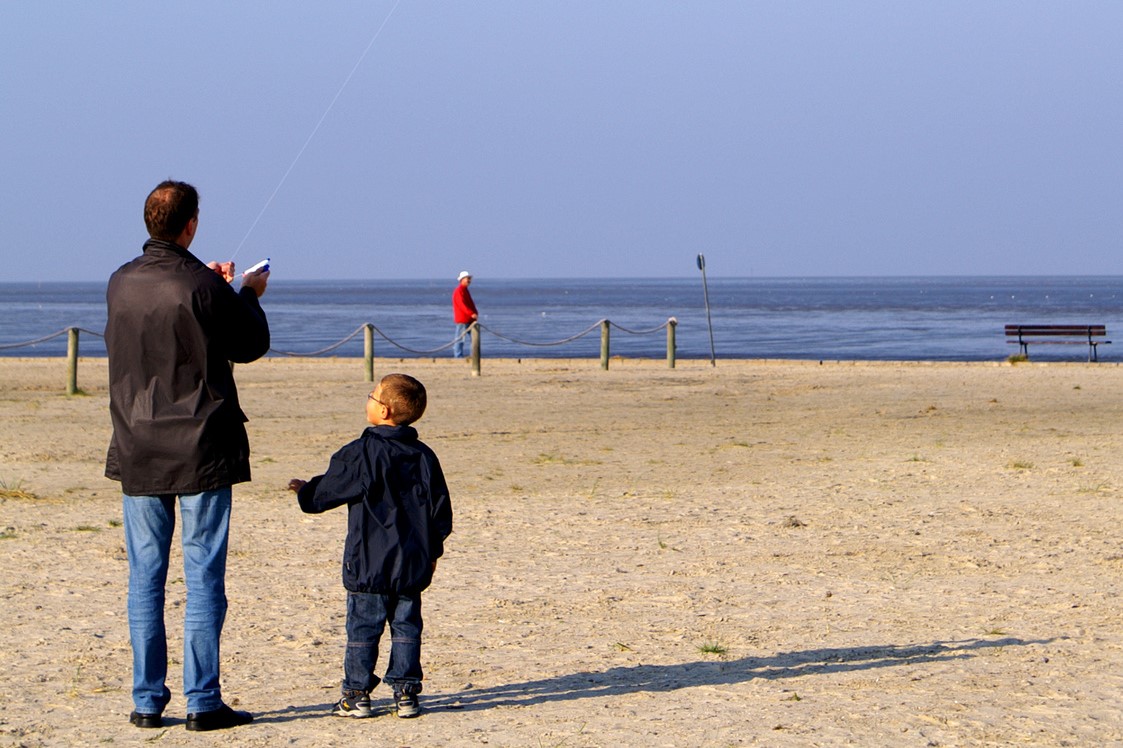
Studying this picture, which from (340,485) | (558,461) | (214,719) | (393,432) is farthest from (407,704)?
(558,461)

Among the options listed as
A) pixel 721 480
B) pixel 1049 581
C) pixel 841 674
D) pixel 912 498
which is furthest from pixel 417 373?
pixel 841 674

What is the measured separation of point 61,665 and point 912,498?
6472 mm

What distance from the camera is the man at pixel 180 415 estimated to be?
486cm

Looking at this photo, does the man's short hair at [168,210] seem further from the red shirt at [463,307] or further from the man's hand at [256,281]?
the red shirt at [463,307]

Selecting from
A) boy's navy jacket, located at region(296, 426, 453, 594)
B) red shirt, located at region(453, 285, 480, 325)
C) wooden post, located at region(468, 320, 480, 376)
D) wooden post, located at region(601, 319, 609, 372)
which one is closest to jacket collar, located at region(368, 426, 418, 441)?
boy's navy jacket, located at region(296, 426, 453, 594)

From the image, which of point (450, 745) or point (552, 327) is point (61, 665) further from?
point (552, 327)

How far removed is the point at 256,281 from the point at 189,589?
109cm

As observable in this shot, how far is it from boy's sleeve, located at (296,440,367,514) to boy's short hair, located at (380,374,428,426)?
7.2 inches

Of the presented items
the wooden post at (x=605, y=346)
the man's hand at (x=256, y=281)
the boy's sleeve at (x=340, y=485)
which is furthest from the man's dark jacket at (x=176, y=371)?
the wooden post at (x=605, y=346)

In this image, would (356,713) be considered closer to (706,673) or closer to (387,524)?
(387,524)

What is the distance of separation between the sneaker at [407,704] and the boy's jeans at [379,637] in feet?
0.09

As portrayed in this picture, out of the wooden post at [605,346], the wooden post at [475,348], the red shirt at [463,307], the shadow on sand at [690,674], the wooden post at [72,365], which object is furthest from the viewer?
the wooden post at [605,346]

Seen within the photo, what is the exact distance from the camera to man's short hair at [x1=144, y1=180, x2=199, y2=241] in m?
4.93

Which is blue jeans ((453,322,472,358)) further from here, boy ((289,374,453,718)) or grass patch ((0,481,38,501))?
boy ((289,374,453,718))
